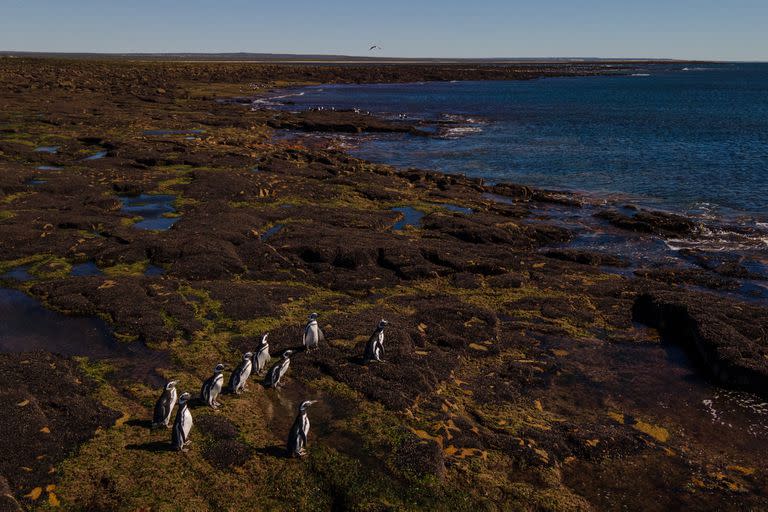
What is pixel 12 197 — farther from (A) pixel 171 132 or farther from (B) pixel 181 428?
(A) pixel 171 132

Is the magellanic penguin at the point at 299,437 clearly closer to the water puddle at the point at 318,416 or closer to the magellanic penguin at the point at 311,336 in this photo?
the water puddle at the point at 318,416

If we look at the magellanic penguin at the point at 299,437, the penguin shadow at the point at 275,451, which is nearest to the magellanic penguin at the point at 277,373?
the penguin shadow at the point at 275,451

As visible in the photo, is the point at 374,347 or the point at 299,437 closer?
the point at 299,437

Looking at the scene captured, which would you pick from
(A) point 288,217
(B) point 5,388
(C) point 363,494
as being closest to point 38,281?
(B) point 5,388

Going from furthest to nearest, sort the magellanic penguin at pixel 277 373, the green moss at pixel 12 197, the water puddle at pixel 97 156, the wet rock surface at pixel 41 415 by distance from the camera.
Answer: the water puddle at pixel 97 156 → the green moss at pixel 12 197 → the magellanic penguin at pixel 277 373 → the wet rock surface at pixel 41 415

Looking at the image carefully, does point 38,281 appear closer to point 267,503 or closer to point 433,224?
point 267,503

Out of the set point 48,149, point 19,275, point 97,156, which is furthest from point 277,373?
point 48,149

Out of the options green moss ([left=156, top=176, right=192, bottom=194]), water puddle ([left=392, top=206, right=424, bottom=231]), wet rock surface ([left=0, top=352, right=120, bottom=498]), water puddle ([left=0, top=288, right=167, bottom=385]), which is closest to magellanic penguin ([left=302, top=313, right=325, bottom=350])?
water puddle ([left=0, top=288, right=167, bottom=385])
